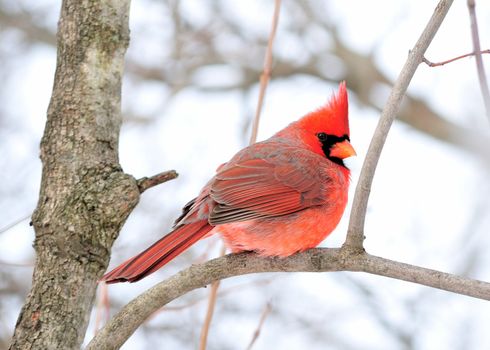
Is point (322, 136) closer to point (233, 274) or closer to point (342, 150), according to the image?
point (342, 150)

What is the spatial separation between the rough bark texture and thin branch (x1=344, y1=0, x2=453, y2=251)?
25.1 inches

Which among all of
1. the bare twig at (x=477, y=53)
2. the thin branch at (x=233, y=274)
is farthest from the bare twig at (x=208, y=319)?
the bare twig at (x=477, y=53)

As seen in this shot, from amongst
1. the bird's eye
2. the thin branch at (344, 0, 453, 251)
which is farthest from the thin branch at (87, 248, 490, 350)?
the bird's eye

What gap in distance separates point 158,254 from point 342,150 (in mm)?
1128

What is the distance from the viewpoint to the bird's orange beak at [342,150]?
3.30 meters

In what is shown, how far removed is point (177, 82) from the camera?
6.60 meters

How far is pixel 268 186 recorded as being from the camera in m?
3.13

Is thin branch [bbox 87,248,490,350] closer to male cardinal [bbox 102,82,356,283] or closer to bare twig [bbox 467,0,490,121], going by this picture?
male cardinal [bbox 102,82,356,283]

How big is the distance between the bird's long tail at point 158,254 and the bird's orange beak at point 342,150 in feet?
2.71

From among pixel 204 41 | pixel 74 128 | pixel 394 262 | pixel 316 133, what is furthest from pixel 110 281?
pixel 204 41

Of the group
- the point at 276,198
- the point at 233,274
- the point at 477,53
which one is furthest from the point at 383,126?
the point at 276,198

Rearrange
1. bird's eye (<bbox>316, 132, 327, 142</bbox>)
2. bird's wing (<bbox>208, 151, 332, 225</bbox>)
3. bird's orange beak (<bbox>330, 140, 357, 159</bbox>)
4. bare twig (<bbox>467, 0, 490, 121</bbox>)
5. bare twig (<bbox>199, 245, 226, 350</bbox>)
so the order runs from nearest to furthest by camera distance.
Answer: bare twig (<bbox>467, 0, 490, 121</bbox>), bare twig (<bbox>199, 245, 226, 350</bbox>), bird's wing (<bbox>208, 151, 332, 225</bbox>), bird's orange beak (<bbox>330, 140, 357, 159</bbox>), bird's eye (<bbox>316, 132, 327, 142</bbox>)

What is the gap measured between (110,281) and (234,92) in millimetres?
4556

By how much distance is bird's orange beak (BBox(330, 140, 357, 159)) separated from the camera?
130 inches
